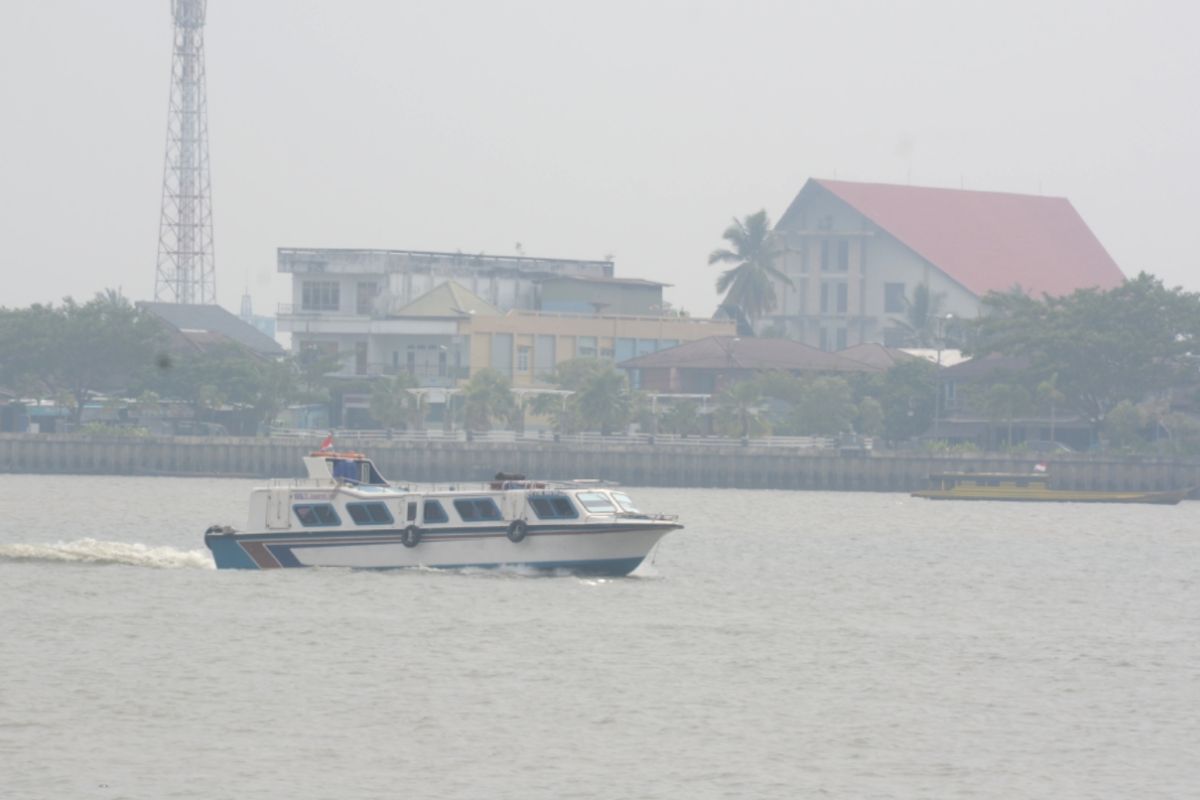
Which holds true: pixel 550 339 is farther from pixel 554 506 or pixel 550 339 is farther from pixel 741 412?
pixel 554 506

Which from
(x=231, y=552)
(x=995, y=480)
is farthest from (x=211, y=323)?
(x=231, y=552)

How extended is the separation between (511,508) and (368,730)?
56.4 ft

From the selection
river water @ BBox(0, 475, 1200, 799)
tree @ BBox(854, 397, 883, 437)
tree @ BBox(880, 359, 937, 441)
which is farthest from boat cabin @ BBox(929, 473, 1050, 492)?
river water @ BBox(0, 475, 1200, 799)

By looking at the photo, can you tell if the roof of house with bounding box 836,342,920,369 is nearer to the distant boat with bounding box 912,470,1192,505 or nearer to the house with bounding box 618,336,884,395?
the house with bounding box 618,336,884,395

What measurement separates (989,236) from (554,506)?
397 feet

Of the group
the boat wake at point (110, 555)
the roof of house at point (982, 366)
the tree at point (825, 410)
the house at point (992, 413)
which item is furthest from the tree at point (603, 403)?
the boat wake at point (110, 555)

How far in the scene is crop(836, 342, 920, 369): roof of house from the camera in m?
132

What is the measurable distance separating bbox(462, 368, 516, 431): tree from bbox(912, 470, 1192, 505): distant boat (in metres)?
26.6

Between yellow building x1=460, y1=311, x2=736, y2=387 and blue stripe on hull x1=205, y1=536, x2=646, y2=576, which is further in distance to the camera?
yellow building x1=460, y1=311, x2=736, y2=387

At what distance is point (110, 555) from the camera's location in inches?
2078

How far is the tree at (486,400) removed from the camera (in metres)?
121

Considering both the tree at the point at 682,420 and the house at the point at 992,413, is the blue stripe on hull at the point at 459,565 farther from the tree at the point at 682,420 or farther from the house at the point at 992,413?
the tree at the point at 682,420

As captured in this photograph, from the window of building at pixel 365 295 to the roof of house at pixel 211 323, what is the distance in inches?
248

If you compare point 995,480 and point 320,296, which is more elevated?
point 320,296
